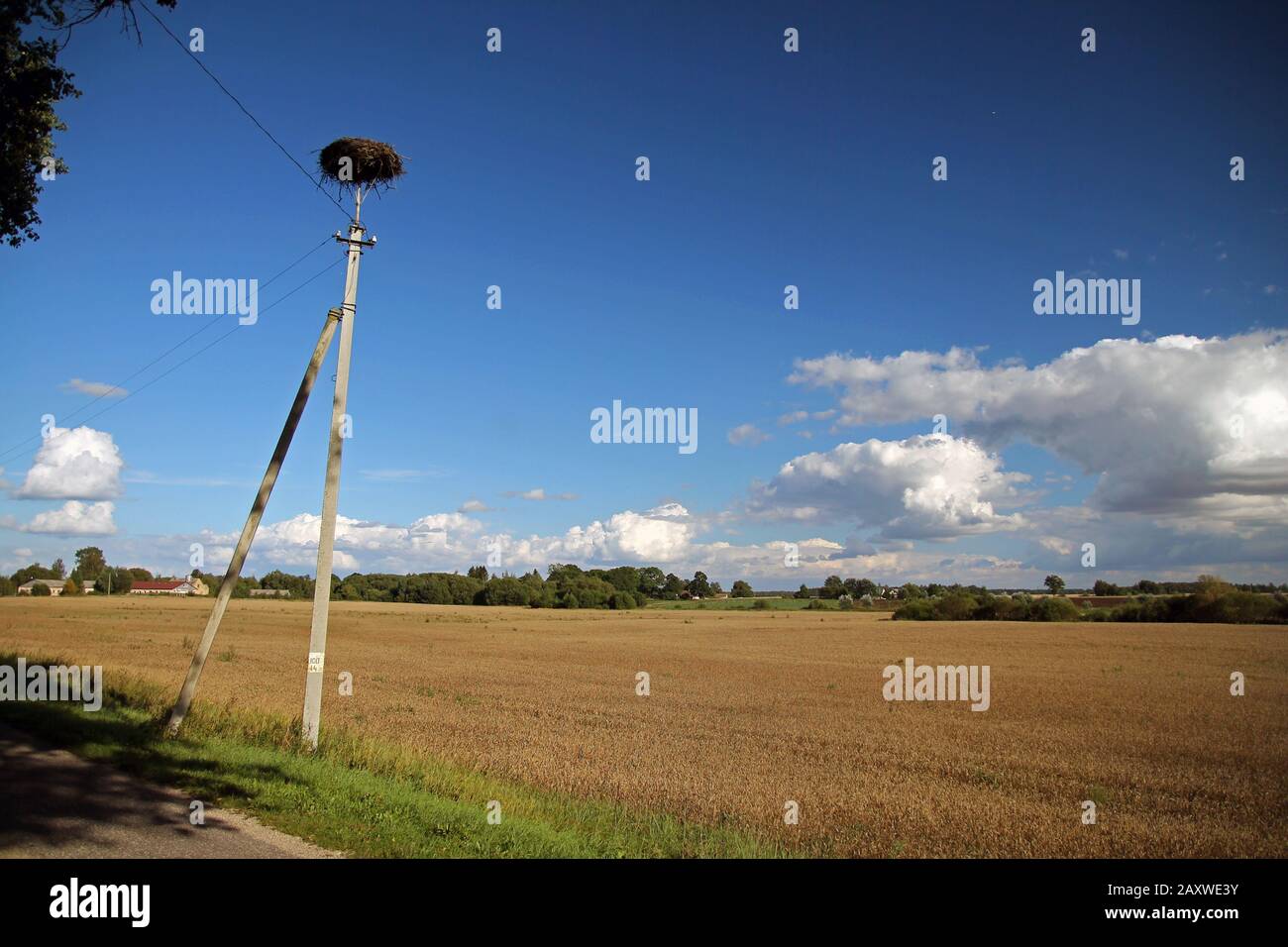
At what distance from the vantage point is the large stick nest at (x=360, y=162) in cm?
1462

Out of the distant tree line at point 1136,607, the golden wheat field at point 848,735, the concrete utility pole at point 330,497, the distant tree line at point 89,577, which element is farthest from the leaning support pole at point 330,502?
the distant tree line at point 89,577

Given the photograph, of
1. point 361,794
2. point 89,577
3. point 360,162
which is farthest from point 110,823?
point 89,577

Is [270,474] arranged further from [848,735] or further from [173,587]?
[173,587]

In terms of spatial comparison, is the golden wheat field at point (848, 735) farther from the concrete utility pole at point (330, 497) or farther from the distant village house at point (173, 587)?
the distant village house at point (173, 587)

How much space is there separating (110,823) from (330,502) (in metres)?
6.90

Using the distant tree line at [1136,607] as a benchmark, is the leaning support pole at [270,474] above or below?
above

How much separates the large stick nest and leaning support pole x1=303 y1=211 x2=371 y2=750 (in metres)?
0.38

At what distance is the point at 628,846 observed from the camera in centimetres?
908

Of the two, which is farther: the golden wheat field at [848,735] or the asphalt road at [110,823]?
the golden wheat field at [848,735]

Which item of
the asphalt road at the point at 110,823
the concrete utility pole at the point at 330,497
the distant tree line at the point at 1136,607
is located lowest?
the distant tree line at the point at 1136,607

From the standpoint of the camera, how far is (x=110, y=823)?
302 inches

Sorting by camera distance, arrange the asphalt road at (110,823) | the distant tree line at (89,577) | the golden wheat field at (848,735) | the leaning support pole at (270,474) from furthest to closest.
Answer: the distant tree line at (89,577) → the leaning support pole at (270,474) → the golden wheat field at (848,735) → the asphalt road at (110,823)

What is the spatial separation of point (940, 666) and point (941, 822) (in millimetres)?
31702

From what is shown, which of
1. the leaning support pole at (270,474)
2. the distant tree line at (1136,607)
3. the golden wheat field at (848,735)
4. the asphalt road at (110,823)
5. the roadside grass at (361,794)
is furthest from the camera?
the distant tree line at (1136,607)
